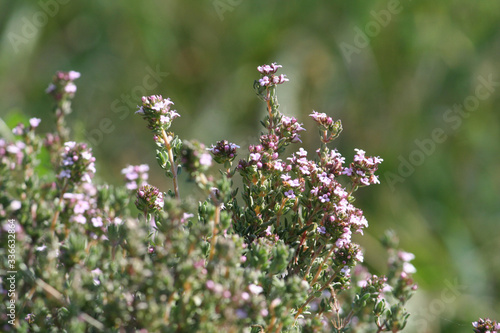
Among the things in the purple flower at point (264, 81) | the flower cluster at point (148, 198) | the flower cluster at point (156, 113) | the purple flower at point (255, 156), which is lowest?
the flower cluster at point (148, 198)

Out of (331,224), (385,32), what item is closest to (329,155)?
(331,224)

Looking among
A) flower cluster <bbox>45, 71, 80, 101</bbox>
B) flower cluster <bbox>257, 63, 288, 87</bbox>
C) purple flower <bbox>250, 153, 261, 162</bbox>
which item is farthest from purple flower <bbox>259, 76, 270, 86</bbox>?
flower cluster <bbox>45, 71, 80, 101</bbox>

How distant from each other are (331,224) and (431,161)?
399 cm

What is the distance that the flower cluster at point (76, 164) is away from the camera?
1.04m

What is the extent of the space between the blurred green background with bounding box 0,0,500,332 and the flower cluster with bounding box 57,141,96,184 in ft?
11.4

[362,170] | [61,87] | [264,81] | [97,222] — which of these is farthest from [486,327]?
[61,87]

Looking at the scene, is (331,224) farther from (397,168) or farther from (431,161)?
(431,161)

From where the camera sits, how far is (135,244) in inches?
34.3

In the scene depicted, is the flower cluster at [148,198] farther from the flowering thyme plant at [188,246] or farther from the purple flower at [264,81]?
the purple flower at [264,81]

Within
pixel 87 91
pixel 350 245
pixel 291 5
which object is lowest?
pixel 350 245

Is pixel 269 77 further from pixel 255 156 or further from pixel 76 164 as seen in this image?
pixel 76 164

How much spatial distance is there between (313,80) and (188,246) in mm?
4329

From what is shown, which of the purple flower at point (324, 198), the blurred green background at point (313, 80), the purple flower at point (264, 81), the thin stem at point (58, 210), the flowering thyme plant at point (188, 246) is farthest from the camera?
the blurred green background at point (313, 80)

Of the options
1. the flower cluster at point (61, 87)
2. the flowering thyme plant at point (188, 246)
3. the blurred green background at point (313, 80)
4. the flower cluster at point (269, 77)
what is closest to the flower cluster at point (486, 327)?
the flowering thyme plant at point (188, 246)
